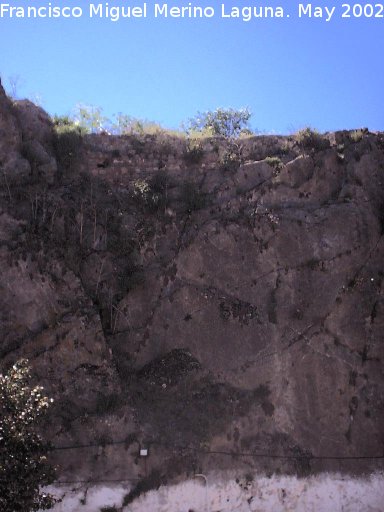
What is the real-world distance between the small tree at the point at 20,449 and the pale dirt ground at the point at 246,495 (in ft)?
8.94

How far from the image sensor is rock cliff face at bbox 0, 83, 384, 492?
12.8 meters

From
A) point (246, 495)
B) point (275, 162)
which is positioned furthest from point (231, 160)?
point (246, 495)

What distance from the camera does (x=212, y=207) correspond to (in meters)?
15.4

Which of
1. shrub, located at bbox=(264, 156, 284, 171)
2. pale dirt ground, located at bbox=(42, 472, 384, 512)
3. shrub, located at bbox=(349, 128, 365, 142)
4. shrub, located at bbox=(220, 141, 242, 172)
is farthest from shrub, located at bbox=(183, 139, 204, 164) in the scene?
pale dirt ground, located at bbox=(42, 472, 384, 512)

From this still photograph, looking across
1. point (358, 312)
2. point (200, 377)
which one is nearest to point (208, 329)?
point (200, 377)

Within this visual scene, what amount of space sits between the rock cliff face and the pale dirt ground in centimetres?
26

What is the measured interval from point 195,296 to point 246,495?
4388mm

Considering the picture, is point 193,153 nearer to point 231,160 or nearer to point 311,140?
point 231,160

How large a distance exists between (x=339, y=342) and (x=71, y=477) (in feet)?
22.0

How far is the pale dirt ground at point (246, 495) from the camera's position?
39.0ft

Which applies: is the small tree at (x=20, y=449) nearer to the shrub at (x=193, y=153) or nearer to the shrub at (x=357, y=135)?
the shrub at (x=193, y=153)

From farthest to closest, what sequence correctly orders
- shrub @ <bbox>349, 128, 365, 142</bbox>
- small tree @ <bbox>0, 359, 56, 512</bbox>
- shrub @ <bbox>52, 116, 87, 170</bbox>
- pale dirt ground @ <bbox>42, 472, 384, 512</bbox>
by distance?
shrub @ <bbox>349, 128, 365, 142</bbox>, shrub @ <bbox>52, 116, 87, 170</bbox>, pale dirt ground @ <bbox>42, 472, 384, 512</bbox>, small tree @ <bbox>0, 359, 56, 512</bbox>

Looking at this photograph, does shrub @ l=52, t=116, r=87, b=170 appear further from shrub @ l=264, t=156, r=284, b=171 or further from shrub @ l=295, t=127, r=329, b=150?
shrub @ l=295, t=127, r=329, b=150

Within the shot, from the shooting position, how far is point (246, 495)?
41.5ft
